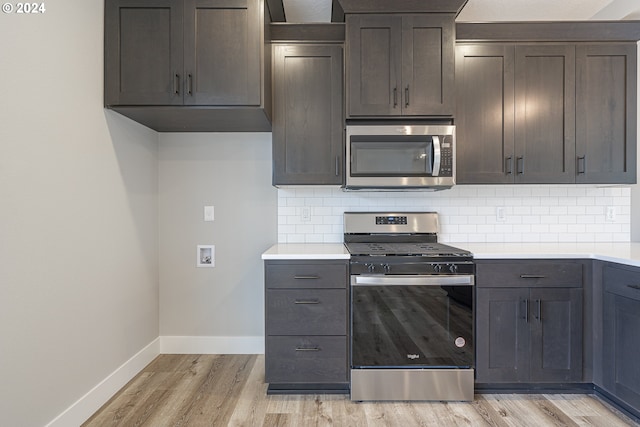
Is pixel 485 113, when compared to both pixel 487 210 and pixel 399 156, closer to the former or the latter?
pixel 399 156

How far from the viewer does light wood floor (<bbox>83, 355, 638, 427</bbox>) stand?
186 cm

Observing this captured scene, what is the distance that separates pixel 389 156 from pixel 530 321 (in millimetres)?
1360

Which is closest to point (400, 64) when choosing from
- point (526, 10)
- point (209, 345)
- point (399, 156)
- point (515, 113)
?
point (399, 156)

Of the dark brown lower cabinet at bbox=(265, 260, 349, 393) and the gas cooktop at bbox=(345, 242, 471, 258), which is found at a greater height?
the gas cooktop at bbox=(345, 242, 471, 258)

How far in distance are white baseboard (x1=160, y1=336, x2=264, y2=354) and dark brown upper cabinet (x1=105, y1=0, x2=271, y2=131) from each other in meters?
1.80

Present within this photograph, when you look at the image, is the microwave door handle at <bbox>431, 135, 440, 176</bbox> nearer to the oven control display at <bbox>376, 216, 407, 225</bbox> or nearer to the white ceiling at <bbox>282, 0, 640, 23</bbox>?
the oven control display at <bbox>376, 216, 407, 225</bbox>

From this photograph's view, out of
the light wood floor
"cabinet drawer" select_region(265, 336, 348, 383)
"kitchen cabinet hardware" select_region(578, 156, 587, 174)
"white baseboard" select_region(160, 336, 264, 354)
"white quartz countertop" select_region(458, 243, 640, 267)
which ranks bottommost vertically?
the light wood floor

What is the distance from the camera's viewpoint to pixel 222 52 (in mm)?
2031

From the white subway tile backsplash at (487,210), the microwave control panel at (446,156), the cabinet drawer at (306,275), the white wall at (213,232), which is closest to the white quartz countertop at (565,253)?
the white subway tile backsplash at (487,210)

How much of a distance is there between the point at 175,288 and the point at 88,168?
1.22 metres

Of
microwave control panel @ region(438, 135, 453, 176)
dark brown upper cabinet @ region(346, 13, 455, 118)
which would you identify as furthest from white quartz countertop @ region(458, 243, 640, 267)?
dark brown upper cabinet @ region(346, 13, 455, 118)

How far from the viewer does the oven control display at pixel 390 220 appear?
263 centimetres

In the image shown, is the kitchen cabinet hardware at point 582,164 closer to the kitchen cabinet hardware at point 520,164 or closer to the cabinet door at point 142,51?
the kitchen cabinet hardware at point 520,164

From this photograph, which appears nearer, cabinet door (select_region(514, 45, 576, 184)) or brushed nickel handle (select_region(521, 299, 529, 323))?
brushed nickel handle (select_region(521, 299, 529, 323))
